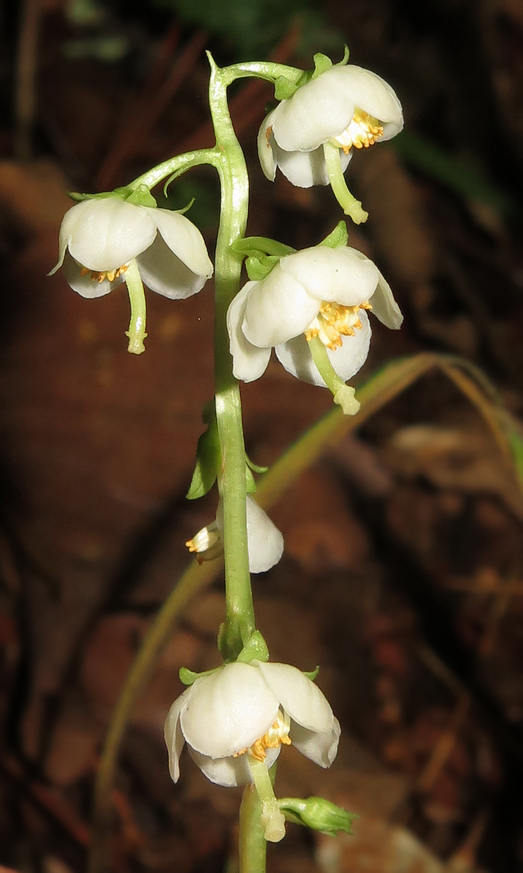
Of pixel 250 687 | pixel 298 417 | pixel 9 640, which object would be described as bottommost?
pixel 9 640

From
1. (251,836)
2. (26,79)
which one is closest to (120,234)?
(251,836)

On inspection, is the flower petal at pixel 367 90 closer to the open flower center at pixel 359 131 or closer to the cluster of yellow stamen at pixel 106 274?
the open flower center at pixel 359 131

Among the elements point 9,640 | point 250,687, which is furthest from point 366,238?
point 250,687

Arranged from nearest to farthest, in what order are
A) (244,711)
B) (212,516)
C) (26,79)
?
(244,711) < (212,516) < (26,79)

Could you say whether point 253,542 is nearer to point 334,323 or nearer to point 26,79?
point 334,323

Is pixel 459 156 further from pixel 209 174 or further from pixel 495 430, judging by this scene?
pixel 495 430

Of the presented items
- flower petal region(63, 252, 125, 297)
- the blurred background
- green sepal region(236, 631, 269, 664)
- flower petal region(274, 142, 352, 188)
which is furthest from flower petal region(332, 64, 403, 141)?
the blurred background
